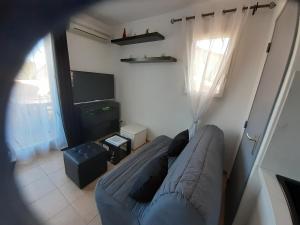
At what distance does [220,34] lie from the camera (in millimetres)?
1600

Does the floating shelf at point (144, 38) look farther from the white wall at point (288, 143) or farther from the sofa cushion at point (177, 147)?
the white wall at point (288, 143)

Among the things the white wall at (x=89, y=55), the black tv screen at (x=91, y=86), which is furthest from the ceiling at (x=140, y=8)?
the black tv screen at (x=91, y=86)

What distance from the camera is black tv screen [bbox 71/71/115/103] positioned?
218 centimetres

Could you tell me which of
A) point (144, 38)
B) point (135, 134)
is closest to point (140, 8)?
point (144, 38)

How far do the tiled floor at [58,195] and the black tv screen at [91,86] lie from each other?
1.03 metres

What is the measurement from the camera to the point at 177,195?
24.8 inches

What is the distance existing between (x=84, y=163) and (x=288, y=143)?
5.50 feet

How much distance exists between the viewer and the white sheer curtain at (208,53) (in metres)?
1.56

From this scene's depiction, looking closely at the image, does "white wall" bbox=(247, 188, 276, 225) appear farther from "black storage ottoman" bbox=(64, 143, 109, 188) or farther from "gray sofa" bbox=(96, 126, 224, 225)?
"black storage ottoman" bbox=(64, 143, 109, 188)

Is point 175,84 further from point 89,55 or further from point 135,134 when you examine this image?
point 89,55

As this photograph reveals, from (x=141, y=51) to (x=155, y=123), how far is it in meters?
1.26

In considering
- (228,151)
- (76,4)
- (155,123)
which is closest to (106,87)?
(155,123)

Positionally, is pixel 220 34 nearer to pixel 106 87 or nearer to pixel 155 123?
pixel 155 123

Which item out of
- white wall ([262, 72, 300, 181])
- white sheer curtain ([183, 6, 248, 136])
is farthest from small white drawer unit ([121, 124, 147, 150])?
white wall ([262, 72, 300, 181])
